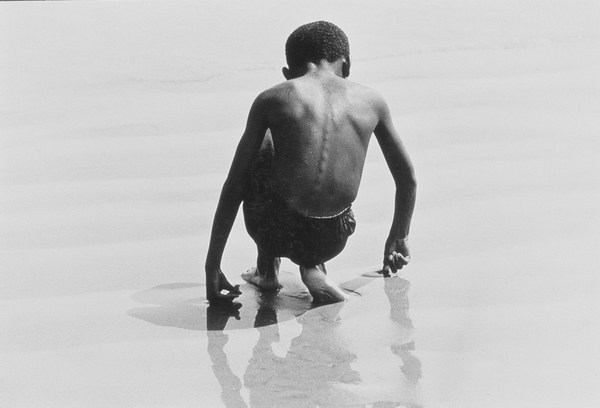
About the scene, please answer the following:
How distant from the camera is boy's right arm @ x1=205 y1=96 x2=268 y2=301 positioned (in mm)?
2914

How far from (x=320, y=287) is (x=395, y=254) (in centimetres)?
34

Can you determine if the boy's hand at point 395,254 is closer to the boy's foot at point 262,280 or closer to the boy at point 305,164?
the boy at point 305,164

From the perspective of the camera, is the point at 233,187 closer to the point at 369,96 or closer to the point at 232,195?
the point at 232,195

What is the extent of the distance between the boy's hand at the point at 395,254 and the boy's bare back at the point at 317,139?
1.00 feet

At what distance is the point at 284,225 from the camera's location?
2959mm

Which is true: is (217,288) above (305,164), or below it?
below

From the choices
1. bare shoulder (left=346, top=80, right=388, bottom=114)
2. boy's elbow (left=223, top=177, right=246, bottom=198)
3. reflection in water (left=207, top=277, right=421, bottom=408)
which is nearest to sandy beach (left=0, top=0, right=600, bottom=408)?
reflection in water (left=207, top=277, right=421, bottom=408)

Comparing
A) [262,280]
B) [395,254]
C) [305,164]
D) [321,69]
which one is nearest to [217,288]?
[262,280]

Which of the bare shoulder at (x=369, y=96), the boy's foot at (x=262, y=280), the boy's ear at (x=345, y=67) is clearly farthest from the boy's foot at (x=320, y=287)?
the boy's ear at (x=345, y=67)

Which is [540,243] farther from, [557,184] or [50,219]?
[50,219]

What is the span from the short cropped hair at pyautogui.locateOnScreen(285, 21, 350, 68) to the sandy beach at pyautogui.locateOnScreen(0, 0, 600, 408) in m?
0.80

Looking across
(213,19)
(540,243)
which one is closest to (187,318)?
(540,243)

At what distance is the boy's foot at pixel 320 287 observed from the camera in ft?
9.79

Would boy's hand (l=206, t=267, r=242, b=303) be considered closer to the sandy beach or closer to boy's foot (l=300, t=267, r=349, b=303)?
the sandy beach
